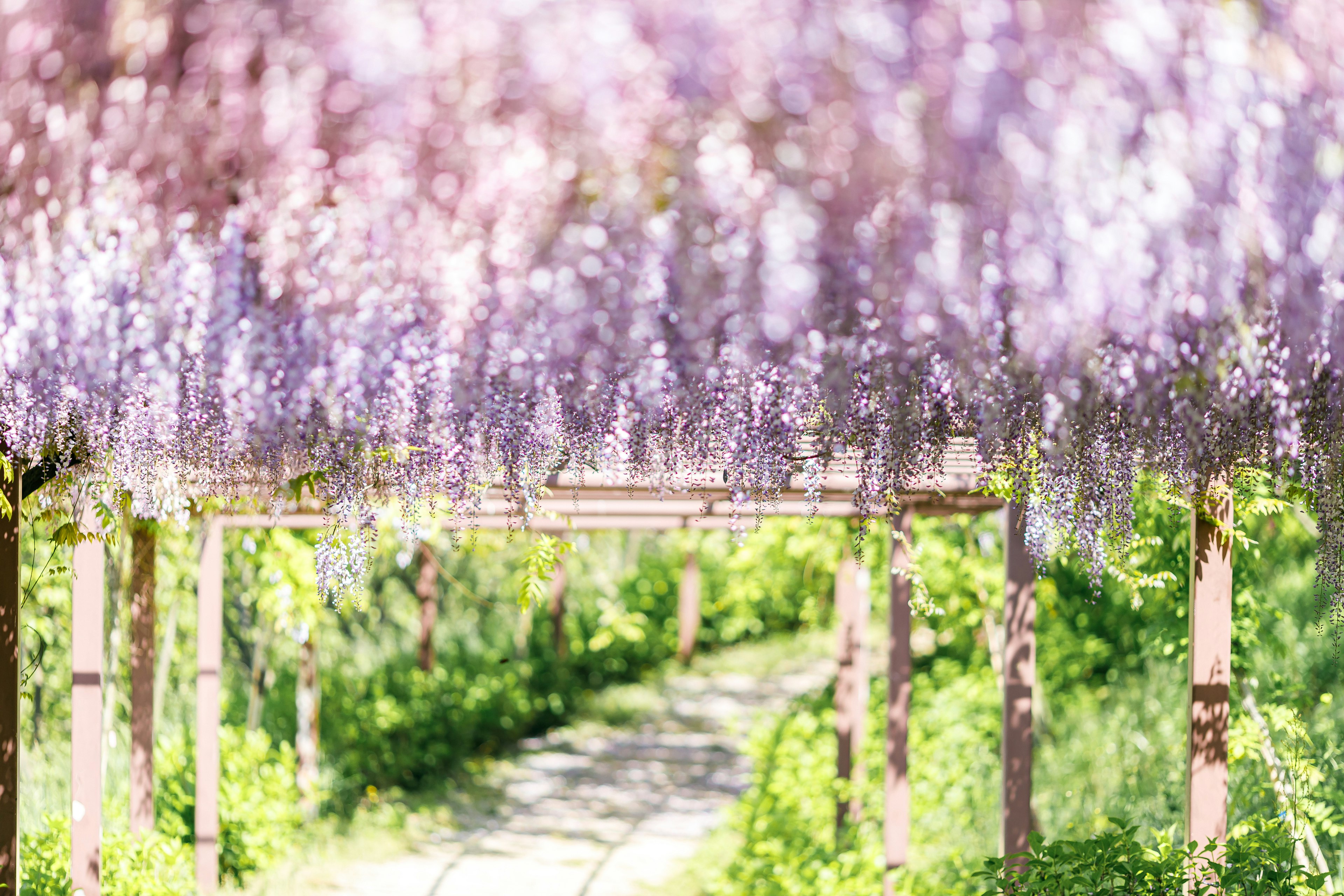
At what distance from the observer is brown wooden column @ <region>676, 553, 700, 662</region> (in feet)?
44.1

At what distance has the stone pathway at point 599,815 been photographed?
22.2 feet

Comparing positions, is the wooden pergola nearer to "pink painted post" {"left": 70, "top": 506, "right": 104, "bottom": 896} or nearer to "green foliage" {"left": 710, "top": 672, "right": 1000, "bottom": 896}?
"pink painted post" {"left": 70, "top": 506, "right": 104, "bottom": 896}

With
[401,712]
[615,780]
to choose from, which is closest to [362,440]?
[401,712]

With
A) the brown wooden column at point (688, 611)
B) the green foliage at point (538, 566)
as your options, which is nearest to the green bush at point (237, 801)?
the green foliage at point (538, 566)

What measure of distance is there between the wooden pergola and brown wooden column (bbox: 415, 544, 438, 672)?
11.1 ft

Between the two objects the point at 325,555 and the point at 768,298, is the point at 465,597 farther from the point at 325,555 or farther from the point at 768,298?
the point at 768,298

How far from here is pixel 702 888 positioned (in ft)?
22.0

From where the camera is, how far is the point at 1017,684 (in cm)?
443

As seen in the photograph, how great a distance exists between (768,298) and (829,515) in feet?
10.5

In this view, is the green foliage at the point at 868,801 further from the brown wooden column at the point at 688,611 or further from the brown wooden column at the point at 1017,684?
the brown wooden column at the point at 688,611

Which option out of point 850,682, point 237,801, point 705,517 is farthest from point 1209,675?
point 237,801

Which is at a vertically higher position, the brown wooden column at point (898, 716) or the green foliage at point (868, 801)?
the brown wooden column at point (898, 716)

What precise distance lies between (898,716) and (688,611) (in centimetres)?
802

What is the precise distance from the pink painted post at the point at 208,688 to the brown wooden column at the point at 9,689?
217cm
